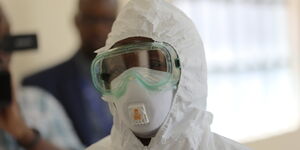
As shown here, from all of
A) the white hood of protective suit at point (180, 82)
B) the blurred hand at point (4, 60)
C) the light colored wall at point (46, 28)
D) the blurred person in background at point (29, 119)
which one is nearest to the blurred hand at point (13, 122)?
the blurred person in background at point (29, 119)

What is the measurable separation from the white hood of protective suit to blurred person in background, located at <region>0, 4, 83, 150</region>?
57cm

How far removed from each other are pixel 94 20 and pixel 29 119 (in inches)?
19.3

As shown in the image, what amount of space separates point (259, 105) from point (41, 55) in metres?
1.84

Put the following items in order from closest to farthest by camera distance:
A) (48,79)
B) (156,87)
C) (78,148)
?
1. (156,87)
2. (78,148)
3. (48,79)

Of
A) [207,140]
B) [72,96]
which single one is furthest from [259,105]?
[207,140]

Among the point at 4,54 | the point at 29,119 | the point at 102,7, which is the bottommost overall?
the point at 29,119

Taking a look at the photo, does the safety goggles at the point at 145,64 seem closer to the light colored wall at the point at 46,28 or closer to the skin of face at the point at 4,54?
the skin of face at the point at 4,54

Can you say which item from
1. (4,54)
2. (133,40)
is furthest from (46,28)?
(133,40)

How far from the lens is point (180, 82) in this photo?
1.10 metres

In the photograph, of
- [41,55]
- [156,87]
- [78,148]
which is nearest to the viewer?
[156,87]

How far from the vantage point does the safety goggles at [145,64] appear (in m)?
1.08

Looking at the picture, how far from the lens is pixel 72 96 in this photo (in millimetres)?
1949

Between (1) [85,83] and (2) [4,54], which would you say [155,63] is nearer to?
(2) [4,54]

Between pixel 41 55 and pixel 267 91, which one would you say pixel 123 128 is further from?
pixel 267 91
